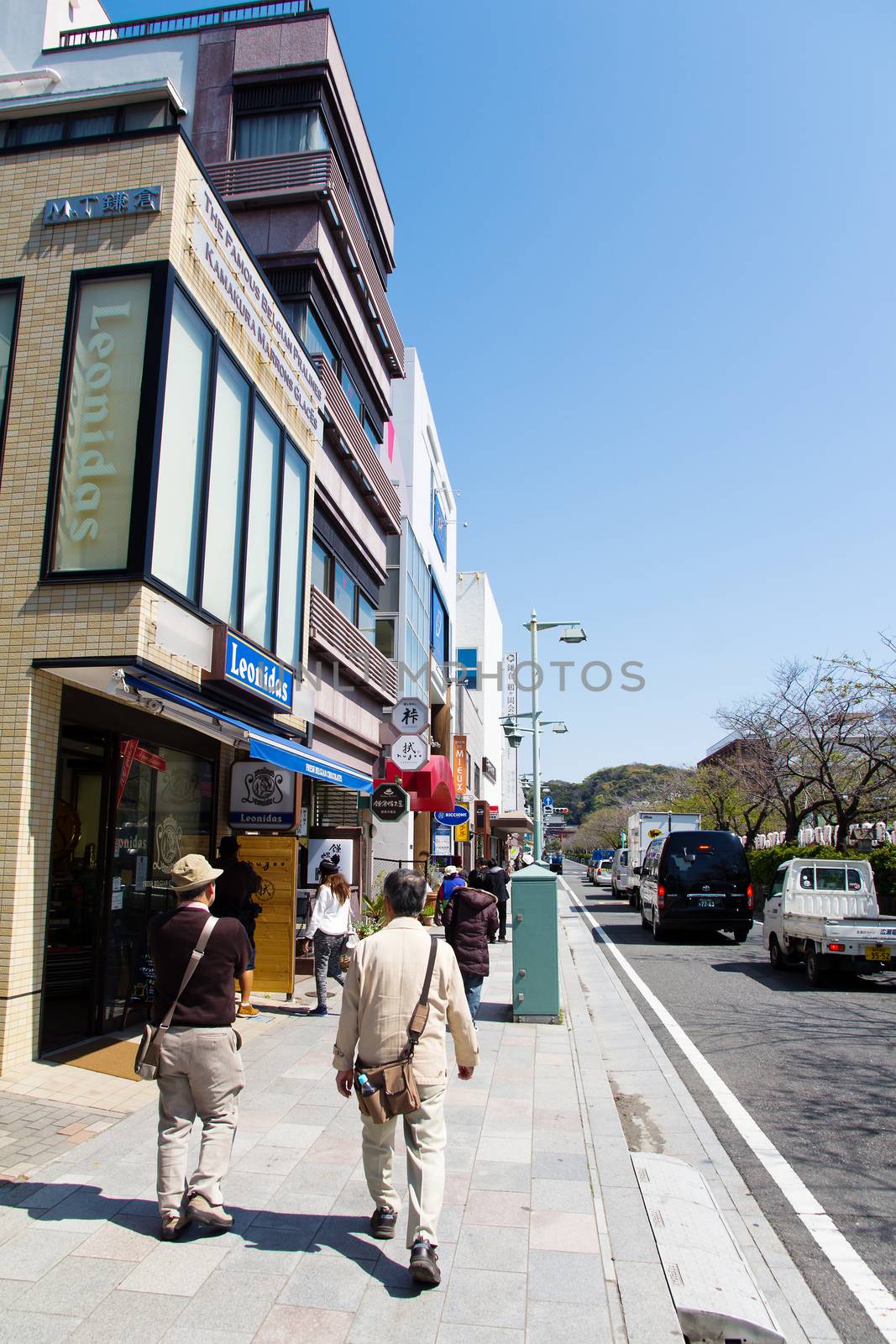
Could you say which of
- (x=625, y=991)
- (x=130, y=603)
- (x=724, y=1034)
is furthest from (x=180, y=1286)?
(x=625, y=991)

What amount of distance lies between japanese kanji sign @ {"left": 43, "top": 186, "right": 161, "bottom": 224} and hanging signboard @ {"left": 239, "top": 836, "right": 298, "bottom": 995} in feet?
21.5

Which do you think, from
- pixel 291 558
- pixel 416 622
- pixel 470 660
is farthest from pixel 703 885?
pixel 470 660

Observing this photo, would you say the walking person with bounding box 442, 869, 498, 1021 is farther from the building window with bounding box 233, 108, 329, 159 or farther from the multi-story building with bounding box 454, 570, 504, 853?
the multi-story building with bounding box 454, 570, 504, 853

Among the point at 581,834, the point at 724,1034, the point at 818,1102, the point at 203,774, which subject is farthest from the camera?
the point at 581,834

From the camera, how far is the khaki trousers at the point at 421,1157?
412 cm

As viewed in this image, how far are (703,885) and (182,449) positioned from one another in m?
14.8

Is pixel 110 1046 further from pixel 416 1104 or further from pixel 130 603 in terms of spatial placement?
pixel 416 1104

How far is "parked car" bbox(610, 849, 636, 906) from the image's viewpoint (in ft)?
123

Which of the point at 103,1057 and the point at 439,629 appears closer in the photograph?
the point at 103,1057

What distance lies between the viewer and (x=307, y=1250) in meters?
4.35

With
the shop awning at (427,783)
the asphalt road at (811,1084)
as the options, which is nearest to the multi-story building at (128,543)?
the asphalt road at (811,1084)

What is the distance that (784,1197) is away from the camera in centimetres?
541

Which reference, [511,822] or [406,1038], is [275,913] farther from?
[511,822]

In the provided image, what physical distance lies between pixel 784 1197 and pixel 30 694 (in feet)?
21.1
